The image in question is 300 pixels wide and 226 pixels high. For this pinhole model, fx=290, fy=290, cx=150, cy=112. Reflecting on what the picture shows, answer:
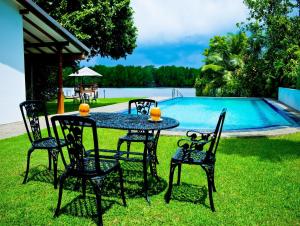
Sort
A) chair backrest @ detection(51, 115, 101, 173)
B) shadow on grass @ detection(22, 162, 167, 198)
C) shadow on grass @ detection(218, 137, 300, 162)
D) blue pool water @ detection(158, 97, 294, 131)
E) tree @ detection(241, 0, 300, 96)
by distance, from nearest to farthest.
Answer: chair backrest @ detection(51, 115, 101, 173), shadow on grass @ detection(22, 162, 167, 198), shadow on grass @ detection(218, 137, 300, 162), blue pool water @ detection(158, 97, 294, 131), tree @ detection(241, 0, 300, 96)

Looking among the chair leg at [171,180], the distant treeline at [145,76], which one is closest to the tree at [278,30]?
the chair leg at [171,180]

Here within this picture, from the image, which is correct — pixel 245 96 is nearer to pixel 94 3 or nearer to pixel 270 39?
pixel 270 39

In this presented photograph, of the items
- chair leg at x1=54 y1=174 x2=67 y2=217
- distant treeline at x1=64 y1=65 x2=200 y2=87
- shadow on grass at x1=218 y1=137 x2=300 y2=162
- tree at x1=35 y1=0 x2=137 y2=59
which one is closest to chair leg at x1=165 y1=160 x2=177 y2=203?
chair leg at x1=54 y1=174 x2=67 y2=217

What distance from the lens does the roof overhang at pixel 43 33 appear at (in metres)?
10.9

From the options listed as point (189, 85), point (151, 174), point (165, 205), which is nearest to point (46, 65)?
point (151, 174)

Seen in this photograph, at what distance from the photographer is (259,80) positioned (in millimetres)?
25031

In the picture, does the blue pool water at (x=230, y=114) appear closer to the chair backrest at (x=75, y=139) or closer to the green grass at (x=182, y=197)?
the green grass at (x=182, y=197)

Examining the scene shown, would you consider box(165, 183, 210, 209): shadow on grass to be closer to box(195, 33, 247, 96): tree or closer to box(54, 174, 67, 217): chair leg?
box(54, 174, 67, 217): chair leg

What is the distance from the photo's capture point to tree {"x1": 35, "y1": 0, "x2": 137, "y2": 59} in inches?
671

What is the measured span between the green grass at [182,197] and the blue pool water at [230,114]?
4526mm

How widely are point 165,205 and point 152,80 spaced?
5302 cm

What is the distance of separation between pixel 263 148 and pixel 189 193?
3478 millimetres

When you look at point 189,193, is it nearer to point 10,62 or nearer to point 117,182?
point 117,182

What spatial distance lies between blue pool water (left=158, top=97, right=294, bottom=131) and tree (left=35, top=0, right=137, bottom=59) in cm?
568
